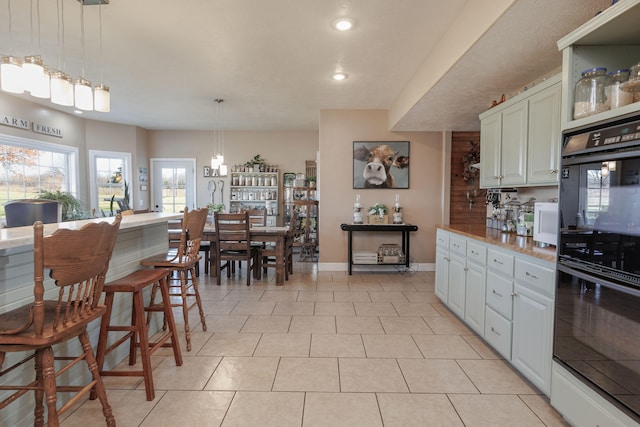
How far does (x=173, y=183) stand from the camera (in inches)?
286

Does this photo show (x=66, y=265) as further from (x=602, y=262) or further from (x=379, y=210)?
(x=379, y=210)

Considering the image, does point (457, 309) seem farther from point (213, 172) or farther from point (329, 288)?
point (213, 172)

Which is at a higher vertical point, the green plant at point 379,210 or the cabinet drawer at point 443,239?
the green plant at point 379,210

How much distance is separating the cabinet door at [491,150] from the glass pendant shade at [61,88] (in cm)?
338

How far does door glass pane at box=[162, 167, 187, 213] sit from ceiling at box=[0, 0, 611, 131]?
2.52 meters

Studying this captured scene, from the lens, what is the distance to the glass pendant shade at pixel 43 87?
1.80m

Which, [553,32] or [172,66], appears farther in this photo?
[172,66]

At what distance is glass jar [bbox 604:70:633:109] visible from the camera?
5.07 feet

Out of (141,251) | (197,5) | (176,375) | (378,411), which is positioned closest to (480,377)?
(378,411)

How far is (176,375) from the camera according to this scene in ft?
7.41

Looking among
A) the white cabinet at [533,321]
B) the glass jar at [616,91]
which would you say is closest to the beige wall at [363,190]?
the white cabinet at [533,321]

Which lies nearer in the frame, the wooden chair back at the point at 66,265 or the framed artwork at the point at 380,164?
the wooden chair back at the point at 66,265

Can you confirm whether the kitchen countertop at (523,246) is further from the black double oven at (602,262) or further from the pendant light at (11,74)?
the pendant light at (11,74)

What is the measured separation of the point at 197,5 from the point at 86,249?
204 cm
